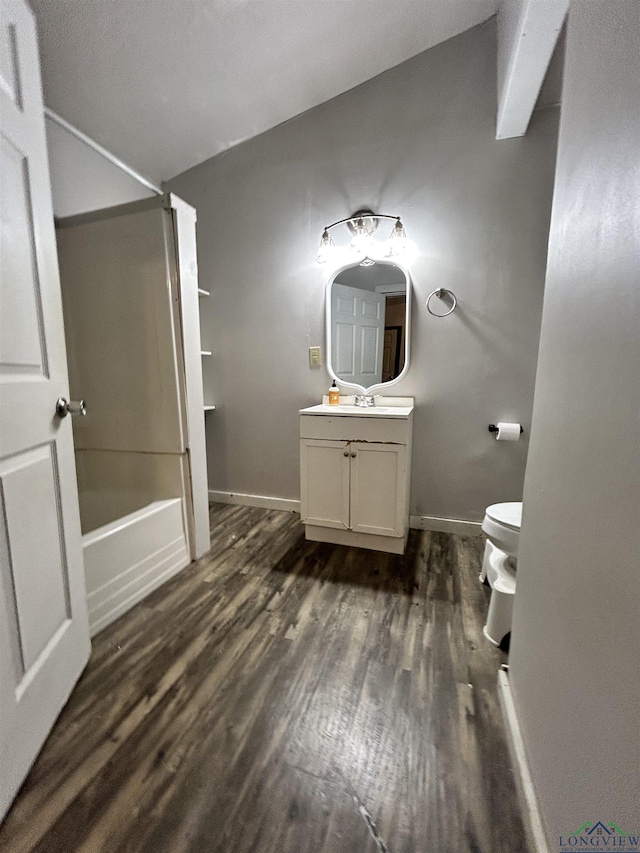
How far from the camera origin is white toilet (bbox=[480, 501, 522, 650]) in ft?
4.17

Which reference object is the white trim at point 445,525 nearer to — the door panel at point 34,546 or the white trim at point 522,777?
the white trim at point 522,777

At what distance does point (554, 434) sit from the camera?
2.62 feet

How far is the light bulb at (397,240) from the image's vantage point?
2.00 m

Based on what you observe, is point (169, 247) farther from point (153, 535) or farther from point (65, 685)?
point (65, 685)

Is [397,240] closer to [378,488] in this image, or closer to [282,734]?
[378,488]

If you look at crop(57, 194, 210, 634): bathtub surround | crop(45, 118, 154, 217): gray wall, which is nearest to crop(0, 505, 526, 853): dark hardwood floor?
crop(57, 194, 210, 634): bathtub surround

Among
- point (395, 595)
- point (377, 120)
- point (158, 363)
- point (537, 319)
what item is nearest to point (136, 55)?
point (377, 120)

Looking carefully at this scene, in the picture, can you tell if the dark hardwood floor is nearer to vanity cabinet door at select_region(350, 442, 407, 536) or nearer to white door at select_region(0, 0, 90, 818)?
white door at select_region(0, 0, 90, 818)

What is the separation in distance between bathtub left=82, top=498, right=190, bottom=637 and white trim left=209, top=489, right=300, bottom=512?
83 cm

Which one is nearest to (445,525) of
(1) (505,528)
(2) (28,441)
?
(1) (505,528)

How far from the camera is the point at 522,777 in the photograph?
2.77ft

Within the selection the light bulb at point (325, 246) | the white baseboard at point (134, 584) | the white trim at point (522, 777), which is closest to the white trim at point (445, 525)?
the white trim at point (522, 777)

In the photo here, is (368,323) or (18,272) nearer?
(18,272)

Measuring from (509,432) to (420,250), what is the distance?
3.88 ft
